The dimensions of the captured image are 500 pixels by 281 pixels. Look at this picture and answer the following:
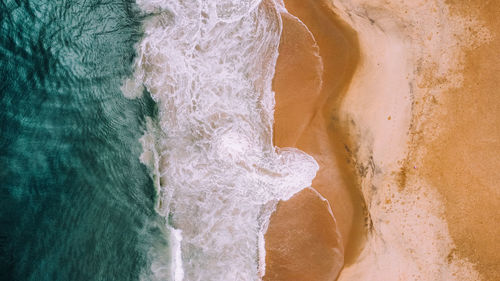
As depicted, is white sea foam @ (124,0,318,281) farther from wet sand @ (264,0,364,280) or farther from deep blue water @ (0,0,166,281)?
deep blue water @ (0,0,166,281)

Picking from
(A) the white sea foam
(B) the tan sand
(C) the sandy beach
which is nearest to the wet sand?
(C) the sandy beach

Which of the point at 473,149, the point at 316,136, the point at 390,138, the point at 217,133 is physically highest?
the point at 473,149

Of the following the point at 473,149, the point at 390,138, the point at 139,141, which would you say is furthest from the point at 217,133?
the point at 473,149

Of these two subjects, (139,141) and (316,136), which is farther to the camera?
(139,141)

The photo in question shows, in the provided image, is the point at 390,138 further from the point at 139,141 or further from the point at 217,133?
the point at 139,141

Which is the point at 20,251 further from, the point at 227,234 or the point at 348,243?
the point at 348,243

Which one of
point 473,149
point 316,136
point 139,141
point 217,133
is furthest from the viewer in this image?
point 139,141

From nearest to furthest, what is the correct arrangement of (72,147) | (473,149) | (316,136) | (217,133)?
(473,149)
(316,136)
(217,133)
(72,147)
